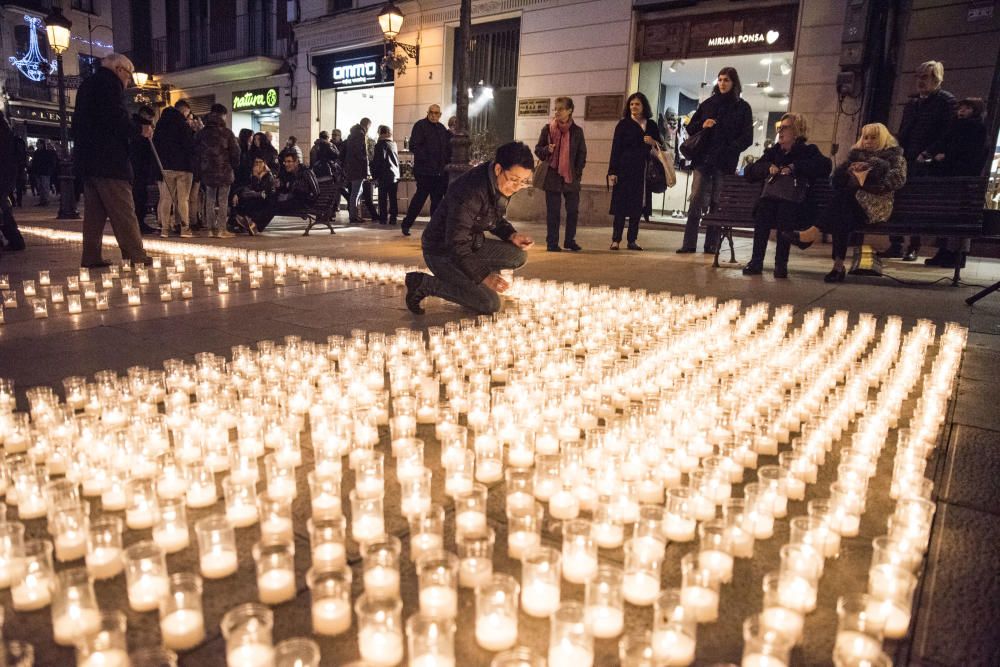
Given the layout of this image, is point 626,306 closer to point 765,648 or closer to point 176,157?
point 765,648

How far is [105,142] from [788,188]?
7.41 meters

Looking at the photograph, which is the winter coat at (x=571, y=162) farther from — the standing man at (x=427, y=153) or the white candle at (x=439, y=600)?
the white candle at (x=439, y=600)

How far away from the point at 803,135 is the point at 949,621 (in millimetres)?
7159

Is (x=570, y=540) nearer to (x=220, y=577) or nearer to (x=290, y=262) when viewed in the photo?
(x=220, y=577)

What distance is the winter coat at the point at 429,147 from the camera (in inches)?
464

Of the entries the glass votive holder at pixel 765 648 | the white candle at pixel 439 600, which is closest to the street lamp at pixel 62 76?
the white candle at pixel 439 600

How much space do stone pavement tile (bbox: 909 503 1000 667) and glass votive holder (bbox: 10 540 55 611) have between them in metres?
2.25

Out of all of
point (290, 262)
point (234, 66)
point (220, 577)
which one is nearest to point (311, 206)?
point (290, 262)

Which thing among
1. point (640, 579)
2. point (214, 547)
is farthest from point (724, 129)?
point (214, 547)

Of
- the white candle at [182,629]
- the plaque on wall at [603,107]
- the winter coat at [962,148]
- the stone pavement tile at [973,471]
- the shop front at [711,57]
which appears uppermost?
the shop front at [711,57]

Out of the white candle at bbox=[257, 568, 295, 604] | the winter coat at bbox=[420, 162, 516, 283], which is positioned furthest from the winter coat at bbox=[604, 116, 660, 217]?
the white candle at bbox=[257, 568, 295, 604]

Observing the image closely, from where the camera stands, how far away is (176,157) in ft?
35.3

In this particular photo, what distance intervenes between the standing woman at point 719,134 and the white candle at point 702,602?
26.5 feet

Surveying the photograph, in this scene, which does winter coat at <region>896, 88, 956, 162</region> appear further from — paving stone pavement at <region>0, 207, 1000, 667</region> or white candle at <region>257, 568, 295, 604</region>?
white candle at <region>257, 568, 295, 604</region>
